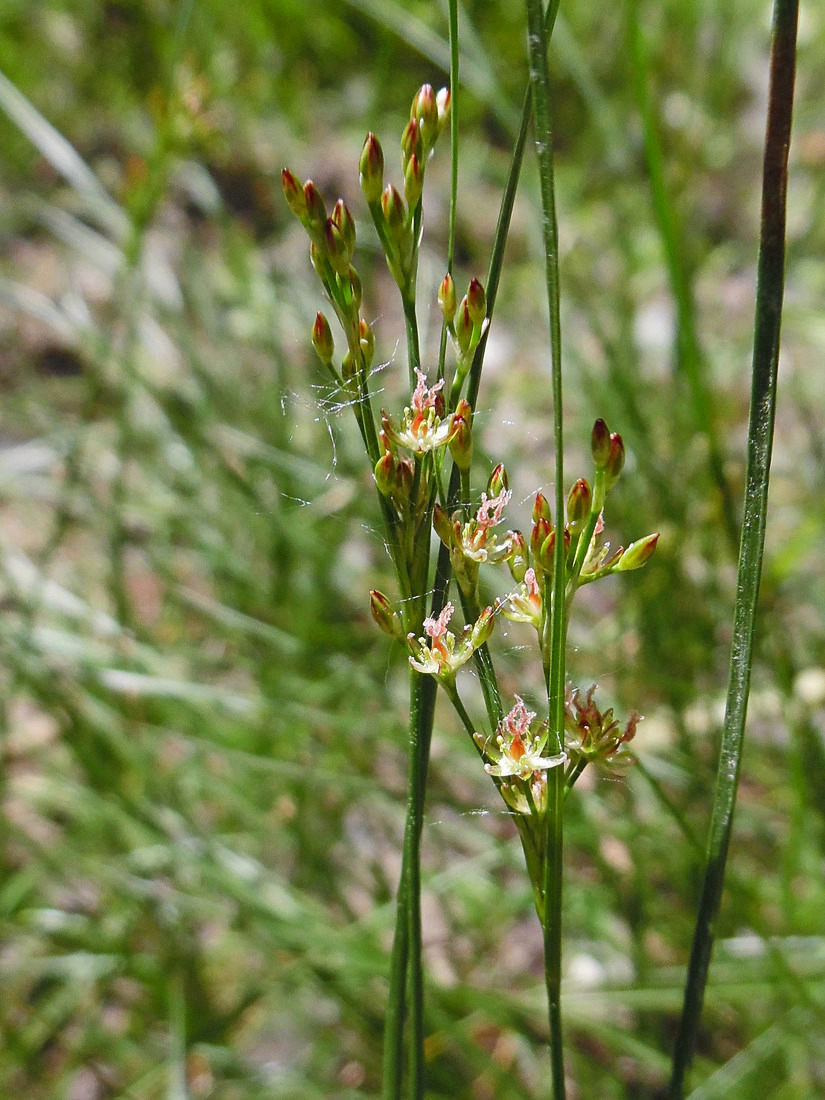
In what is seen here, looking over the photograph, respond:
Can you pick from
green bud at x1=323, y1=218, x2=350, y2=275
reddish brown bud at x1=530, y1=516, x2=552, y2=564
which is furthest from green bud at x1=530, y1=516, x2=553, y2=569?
green bud at x1=323, y1=218, x2=350, y2=275

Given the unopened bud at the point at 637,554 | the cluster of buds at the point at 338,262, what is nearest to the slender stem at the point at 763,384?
the unopened bud at the point at 637,554

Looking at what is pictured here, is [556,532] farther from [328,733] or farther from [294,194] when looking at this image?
[328,733]

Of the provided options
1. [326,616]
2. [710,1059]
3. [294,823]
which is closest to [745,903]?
[710,1059]

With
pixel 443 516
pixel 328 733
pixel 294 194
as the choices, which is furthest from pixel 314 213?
pixel 328 733

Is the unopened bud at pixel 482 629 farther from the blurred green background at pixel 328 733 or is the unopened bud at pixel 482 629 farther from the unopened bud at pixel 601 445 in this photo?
the blurred green background at pixel 328 733

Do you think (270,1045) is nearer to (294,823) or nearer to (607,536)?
(294,823)
